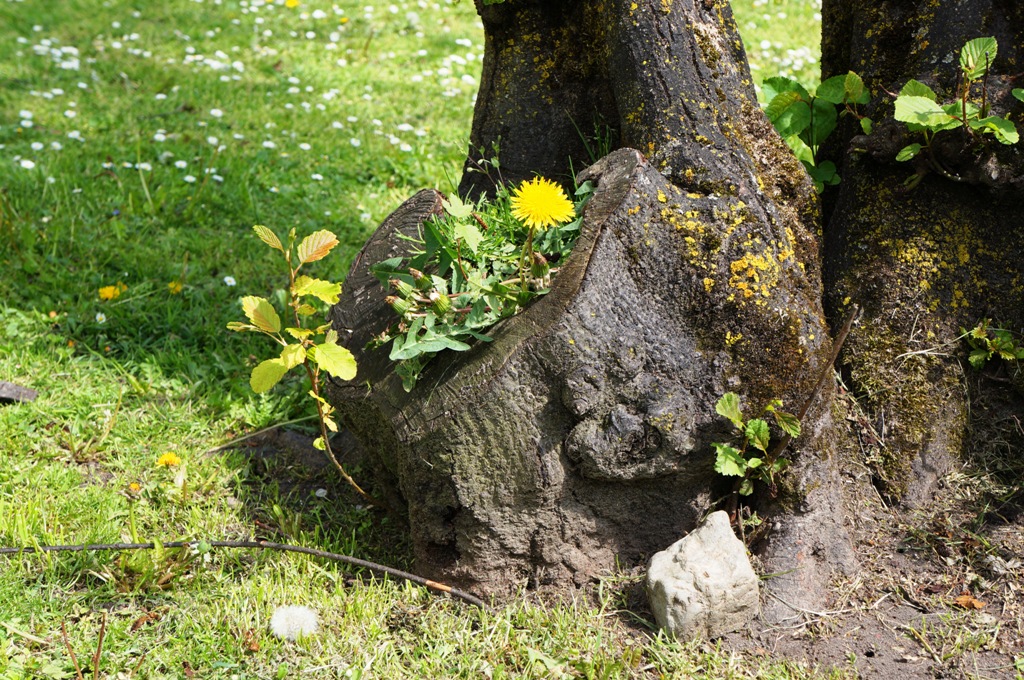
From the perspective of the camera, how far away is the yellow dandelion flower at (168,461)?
3047mm

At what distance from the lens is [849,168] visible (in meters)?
2.80

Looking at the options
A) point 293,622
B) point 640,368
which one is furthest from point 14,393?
point 640,368

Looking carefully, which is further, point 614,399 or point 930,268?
point 930,268

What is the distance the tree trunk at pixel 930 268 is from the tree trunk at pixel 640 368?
0.18 meters

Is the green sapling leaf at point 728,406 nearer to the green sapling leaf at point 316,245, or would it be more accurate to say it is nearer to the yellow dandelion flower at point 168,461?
the green sapling leaf at point 316,245

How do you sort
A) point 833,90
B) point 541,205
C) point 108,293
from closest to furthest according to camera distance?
1. point 541,205
2. point 833,90
3. point 108,293

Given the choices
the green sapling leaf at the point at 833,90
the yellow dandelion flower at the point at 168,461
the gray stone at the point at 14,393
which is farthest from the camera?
the gray stone at the point at 14,393

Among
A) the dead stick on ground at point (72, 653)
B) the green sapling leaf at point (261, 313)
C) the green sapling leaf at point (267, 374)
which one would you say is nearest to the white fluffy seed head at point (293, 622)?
the dead stick on ground at point (72, 653)

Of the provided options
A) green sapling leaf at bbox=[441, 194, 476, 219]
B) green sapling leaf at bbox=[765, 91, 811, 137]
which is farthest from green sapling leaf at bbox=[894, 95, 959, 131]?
green sapling leaf at bbox=[441, 194, 476, 219]

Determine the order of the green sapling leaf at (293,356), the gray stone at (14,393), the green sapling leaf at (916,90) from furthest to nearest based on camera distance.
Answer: the gray stone at (14,393)
the green sapling leaf at (916,90)
the green sapling leaf at (293,356)

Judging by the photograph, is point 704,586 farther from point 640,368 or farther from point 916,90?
point 916,90

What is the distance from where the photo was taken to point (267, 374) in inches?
93.4

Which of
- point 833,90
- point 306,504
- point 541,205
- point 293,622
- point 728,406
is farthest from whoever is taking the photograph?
point 306,504

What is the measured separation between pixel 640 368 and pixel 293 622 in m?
1.20
